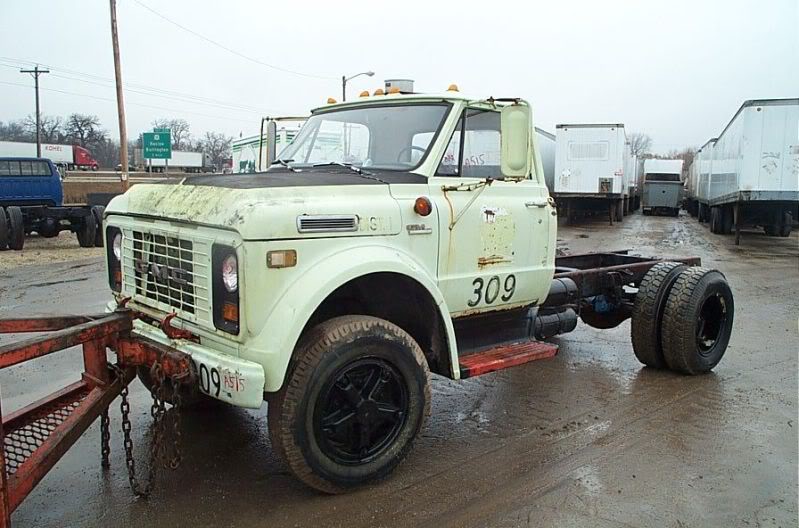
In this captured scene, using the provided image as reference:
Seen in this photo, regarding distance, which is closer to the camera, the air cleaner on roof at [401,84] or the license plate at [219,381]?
the license plate at [219,381]

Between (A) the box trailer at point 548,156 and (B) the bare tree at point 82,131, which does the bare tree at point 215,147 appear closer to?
(B) the bare tree at point 82,131

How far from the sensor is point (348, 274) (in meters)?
3.38

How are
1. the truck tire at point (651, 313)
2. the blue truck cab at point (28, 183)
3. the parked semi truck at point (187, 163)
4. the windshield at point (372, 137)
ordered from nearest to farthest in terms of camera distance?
1. the windshield at point (372, 137)
2. the truck tire at point (651, 313)
3. the blue truck cab at point (28, 183)
4. the parked semi truck at point (187, 163)

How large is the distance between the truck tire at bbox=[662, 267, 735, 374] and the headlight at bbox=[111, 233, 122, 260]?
4386 millimetres

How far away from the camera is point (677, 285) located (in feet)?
18.7

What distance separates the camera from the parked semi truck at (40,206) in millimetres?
16328

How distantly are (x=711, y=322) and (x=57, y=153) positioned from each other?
72.8 meters

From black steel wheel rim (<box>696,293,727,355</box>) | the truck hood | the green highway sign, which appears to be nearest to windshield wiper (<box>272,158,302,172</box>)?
the truck hood

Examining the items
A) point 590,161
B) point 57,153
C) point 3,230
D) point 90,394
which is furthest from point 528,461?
point 57,153

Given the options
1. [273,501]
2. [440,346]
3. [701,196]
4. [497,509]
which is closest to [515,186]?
[440,346]

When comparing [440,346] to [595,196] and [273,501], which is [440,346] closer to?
[273,501]

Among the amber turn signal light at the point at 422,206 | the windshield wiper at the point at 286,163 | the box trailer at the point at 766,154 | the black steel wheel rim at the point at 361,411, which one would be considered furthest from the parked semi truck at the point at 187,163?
the black steel wheel rim at the point at 361,411

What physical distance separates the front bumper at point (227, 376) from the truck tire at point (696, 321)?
387 centimetres

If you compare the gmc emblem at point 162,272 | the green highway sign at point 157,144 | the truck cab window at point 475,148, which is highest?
the green highway sign at point 157,144
